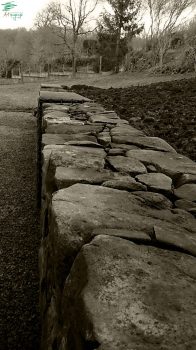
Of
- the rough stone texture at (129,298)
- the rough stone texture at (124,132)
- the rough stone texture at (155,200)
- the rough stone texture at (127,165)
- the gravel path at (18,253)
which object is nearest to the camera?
the rough stone texture at (129,298)

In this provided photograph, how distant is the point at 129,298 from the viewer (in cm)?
90

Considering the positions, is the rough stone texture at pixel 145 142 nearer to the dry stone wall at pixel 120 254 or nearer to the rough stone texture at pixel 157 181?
the dry stone wall at pixel 120 254

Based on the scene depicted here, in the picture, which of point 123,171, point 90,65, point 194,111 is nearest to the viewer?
point 123,171

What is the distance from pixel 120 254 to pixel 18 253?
1.63m

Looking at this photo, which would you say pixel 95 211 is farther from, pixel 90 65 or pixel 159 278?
pixel 90 65

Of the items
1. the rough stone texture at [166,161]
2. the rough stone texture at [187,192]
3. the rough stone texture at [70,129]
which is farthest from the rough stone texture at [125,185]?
the rough stone texture at [70,129]

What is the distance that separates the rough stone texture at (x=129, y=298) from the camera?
0.79m

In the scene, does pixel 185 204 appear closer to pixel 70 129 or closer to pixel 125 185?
pixel 125 185

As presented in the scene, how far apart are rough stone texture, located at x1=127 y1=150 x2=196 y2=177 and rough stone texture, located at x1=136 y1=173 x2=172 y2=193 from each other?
0.31 feet

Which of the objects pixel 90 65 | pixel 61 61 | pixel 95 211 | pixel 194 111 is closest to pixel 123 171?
pixel 95 211

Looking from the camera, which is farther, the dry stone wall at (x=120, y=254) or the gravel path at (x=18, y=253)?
the gravel path at (x=18, y=253)

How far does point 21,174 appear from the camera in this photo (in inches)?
173

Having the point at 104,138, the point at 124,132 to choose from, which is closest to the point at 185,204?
the point at 104,138

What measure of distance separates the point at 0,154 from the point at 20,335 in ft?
12.6
